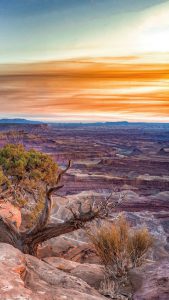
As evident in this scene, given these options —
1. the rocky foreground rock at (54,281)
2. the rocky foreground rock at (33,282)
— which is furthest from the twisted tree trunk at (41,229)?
the rocky foreground rock at (33,282)

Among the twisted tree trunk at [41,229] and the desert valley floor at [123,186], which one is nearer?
the twisted tree trunk at [41,229]

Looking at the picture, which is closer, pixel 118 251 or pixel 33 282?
pixel 33 282

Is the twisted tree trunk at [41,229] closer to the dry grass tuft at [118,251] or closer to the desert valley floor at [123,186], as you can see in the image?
the dry grass tuft at [118,251]

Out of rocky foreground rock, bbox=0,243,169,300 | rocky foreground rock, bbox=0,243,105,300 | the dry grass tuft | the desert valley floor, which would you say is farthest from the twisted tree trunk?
rocky foreground rock, bbox=0,243,105,300

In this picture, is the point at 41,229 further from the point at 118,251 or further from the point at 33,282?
the point at 33,282

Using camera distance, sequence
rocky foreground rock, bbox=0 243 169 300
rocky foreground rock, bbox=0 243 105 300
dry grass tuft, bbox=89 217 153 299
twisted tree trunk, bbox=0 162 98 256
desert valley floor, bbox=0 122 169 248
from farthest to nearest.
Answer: desert valley floor, bbox=0 122 169 248
twisted tree trunk, bbox=0 162 98 256
dry grass tuft, bbox=89 217 153 299
rocky foreground rock, bbox=0 243 169 300
rocky foreground rock, bbox=0 243 105 300

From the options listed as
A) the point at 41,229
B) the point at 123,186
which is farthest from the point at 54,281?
the point at 123,186

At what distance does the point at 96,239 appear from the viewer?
9883 mm

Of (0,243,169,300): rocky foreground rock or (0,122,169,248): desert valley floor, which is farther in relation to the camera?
(0,122,169,248): desert valley floor

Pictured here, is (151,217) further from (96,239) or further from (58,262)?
(96,239)

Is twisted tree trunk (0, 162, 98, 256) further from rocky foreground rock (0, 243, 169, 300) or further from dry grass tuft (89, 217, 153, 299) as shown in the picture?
rocky foreground rock (0, 243, 169, 300)

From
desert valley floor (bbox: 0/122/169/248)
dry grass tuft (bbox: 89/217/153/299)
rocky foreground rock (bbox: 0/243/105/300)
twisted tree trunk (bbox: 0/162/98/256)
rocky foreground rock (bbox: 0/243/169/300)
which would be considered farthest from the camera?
desert valley floor (bbox: 0/122/169/248)

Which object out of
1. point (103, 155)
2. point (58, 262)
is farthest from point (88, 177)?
point (58, 262)

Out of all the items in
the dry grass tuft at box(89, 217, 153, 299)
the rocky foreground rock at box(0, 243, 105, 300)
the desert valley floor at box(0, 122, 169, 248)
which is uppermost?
the rocky foreground rock at box(0, 243, 105, 300)
